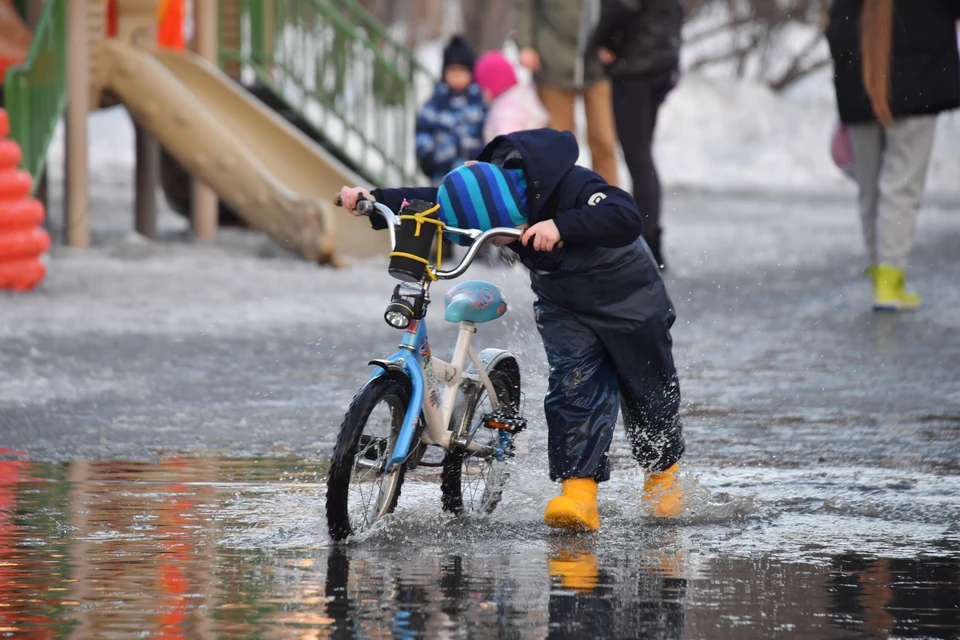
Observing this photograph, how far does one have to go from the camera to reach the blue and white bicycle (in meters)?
4.53

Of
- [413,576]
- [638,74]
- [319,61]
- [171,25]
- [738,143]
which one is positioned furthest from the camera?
[738,143]

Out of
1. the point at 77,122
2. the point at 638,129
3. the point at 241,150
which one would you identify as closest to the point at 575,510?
the point at 638,129

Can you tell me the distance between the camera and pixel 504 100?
47.2ft

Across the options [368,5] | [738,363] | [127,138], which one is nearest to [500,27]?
[368,5]

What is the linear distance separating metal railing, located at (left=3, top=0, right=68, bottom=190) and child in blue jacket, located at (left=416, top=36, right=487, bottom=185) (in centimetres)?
288

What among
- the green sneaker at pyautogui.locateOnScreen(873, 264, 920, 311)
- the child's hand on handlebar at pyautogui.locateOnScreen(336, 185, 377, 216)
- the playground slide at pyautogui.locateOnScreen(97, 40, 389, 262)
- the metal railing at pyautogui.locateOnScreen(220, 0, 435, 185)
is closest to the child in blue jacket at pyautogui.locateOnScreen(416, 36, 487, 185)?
the playground slide at pyautogui.locateOnScreen(97, 40, 389, 262)

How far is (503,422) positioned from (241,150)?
26.9 ft

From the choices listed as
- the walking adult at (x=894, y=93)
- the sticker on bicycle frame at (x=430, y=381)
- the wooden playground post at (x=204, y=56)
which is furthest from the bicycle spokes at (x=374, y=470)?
the wooden playground post at (x=204, y=56)

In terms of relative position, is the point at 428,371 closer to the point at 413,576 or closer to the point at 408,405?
the point at 408,405

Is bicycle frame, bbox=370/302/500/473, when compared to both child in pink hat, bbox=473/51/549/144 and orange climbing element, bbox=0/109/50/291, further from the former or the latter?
child in pink hat, bbox=473/51/549/144

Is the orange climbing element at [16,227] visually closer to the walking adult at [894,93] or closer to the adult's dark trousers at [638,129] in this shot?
the adult's dark trousers at [638,129]

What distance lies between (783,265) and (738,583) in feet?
29.1

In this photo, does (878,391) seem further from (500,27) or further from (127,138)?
(500,27)

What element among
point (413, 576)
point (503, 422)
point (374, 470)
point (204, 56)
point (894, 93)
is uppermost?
point (204, 56)
